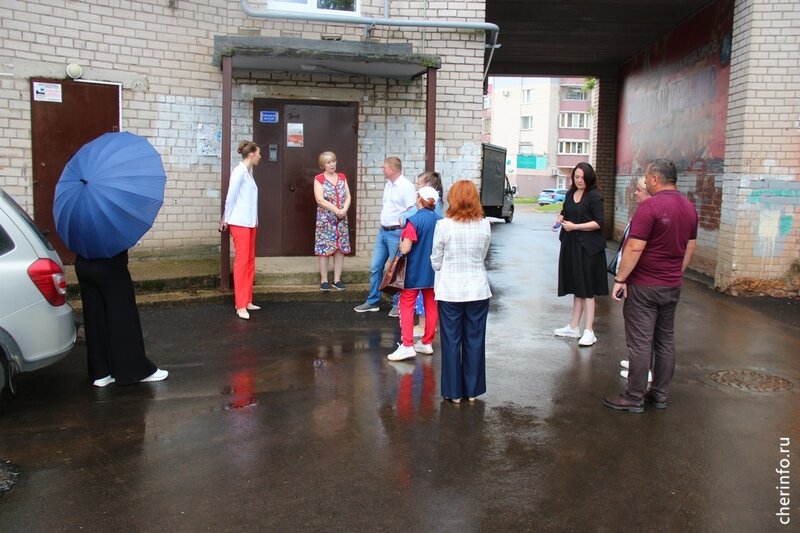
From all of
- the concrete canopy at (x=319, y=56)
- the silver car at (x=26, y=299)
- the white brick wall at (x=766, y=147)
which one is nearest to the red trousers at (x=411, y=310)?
the silver car at (x=26, y=299)

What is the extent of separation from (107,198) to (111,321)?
969mm

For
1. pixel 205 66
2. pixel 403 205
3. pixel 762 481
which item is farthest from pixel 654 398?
pixel 205 66

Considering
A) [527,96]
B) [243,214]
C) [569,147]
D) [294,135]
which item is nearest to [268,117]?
[294,135]

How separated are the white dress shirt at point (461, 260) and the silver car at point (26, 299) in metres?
2.69

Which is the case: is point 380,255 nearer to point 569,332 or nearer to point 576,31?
point 569,332

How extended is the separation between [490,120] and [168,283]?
64.7 m

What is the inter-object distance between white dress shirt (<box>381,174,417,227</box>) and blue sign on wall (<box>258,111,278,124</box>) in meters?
2.69

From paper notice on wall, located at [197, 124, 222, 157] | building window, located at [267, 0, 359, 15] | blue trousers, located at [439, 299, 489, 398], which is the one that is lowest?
blue trousers, located at [439, 299, 489, 398]

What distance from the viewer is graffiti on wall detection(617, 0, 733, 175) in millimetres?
11773

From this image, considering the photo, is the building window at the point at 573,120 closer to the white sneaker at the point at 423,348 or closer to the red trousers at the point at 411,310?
the white sneaker at the point at 423,348

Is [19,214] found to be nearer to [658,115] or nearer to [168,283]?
[168,283]

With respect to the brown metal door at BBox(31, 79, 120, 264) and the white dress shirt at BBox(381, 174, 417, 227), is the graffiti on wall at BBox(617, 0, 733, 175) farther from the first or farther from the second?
the brown metal door at BBox(31, 79, 120, 264)

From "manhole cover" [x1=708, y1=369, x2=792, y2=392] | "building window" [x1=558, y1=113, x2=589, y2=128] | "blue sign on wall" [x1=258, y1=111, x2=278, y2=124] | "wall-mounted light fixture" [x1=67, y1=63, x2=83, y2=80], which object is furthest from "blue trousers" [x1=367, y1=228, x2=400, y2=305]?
"building window" [x1=558, y1=113, x2=589, y2=128]

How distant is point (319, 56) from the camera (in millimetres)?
8555
